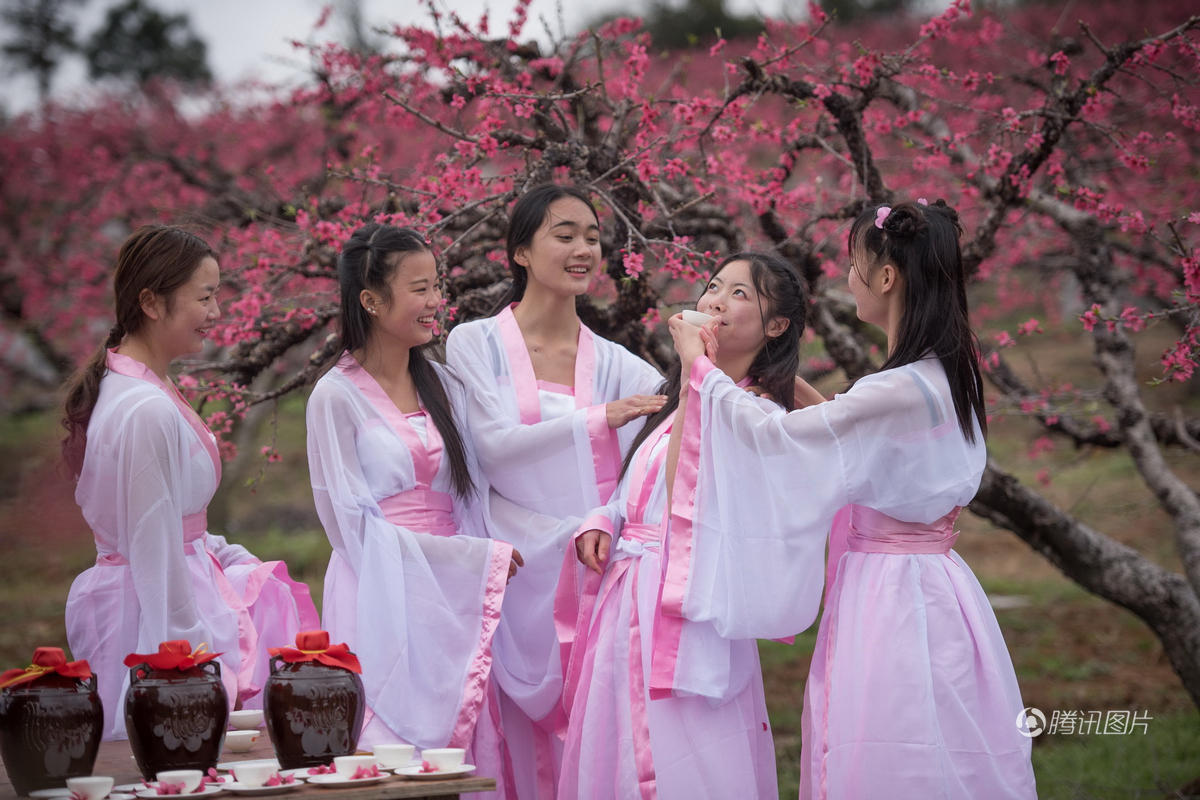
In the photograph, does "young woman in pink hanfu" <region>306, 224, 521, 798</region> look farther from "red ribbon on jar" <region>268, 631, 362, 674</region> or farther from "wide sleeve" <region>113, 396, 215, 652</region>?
"red ribbon on jar" <region>268, 631, 362, 674</region>

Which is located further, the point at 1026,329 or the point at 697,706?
the point at 1026,329

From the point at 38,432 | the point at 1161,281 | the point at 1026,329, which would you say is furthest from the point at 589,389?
the point at 38,432

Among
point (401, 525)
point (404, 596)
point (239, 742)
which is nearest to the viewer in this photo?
point (239, 742)

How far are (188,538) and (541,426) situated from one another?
3.30 feet

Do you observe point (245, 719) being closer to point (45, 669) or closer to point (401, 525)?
point (45, 669)

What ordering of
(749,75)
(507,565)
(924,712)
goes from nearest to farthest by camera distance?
(924,712) < (507,565) < (749,75)

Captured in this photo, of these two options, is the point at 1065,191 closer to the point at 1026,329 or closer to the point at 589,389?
the point at 1026,329

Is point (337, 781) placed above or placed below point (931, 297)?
below

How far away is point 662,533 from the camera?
118 inches

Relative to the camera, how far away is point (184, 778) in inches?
79.7

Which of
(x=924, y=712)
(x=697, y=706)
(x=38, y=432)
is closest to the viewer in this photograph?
(x=924, y=712)

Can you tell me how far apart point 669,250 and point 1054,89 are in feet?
4.97

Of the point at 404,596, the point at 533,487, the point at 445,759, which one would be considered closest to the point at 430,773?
the point at 445,759

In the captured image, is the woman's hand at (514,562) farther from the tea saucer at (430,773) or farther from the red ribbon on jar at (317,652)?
the tea saucer at (430,773)
